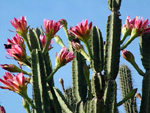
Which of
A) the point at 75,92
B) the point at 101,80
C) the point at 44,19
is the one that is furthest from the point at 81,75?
the point at 44,19

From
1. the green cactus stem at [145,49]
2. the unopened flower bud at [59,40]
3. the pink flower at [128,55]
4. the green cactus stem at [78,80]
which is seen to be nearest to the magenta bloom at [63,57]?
the green cactus stem at [78,80]

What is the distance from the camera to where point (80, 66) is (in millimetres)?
4129

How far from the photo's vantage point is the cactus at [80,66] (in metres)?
3.61

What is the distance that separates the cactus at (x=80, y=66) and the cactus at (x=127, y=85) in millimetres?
1363

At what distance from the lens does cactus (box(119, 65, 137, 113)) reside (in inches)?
218

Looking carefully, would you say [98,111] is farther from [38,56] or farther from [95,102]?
[38,56]

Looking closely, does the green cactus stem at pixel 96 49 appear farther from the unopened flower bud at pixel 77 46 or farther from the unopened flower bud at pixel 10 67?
the unopened flower bud at pixel 10 67

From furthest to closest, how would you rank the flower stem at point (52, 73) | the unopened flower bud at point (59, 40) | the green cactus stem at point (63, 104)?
the unopened flower bud at point (59, 40), the green cactus stem at point (63, 104), the flower stem at point (52, 73)

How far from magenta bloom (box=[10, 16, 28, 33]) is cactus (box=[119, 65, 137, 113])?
2.09 meters

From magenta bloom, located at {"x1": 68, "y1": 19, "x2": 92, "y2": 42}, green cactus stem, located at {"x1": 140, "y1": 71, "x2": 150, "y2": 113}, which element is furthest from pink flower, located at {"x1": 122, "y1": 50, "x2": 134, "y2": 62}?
magenta bloom, located at {"x1": 68, "y1": 19, "x2": 92, "y2": 42}

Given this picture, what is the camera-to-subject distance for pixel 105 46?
3.95 m

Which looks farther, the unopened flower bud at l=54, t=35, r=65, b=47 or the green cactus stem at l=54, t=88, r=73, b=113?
the unopened flower bud at l=54, t=35, r=65, b=47

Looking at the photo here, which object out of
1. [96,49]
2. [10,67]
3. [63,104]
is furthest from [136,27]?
[10,67]

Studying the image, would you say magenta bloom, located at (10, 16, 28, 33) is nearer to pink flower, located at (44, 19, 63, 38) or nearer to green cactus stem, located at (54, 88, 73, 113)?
pink flower, located at (44, 19, 63, 38)
